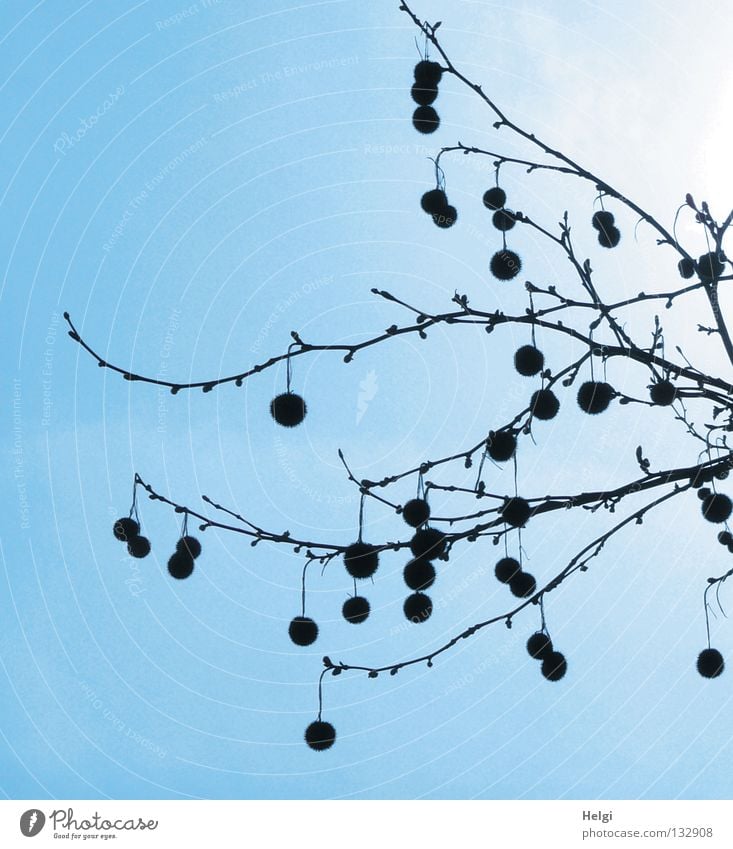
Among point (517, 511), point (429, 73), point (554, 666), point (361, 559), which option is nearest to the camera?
point (517, 511)

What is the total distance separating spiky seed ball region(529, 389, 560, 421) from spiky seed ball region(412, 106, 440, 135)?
89 cm

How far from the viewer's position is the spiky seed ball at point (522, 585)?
260 cm

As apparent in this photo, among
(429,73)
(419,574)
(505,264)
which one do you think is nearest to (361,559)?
(419,574)

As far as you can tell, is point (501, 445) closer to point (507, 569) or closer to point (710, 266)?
point (507, 569)

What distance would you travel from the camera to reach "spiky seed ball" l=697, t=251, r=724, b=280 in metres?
2.39

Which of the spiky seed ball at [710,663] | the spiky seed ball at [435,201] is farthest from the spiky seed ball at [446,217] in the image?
the spiky seed ball at [710,663]

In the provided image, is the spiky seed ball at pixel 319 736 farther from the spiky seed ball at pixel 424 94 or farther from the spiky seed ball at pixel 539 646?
the spiky seed ball at pixel 424 94

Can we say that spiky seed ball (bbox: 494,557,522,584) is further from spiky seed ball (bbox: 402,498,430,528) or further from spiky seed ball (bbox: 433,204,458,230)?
spiky seed ball (bbox: 433,204,458,230)

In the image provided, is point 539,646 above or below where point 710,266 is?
below

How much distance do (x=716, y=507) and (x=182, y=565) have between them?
153 centimetres

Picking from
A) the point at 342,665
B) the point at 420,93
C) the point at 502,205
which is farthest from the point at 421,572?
the point at 420,93

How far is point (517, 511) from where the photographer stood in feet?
7.61

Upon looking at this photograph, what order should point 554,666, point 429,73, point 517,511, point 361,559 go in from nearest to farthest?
point 517,511
point 361,559
point 554,666
point 429,73

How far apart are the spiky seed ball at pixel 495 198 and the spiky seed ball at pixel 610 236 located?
315mm
